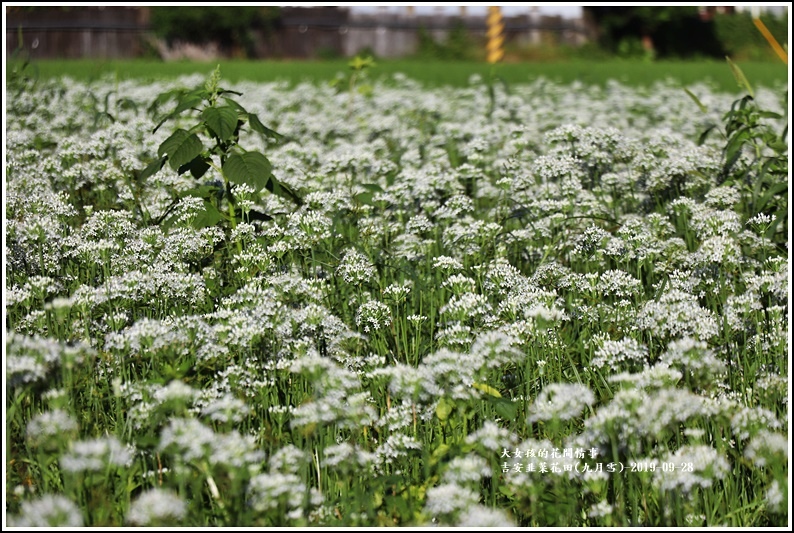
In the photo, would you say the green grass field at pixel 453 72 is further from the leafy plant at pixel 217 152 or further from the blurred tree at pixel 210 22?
the blurred tree at pixel 210 22

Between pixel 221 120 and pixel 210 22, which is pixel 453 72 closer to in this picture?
pixel 221 120

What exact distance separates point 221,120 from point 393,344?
1.35 metres

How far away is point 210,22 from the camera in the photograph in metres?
33.3

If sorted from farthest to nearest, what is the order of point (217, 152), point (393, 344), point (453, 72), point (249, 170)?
1. point (453, 72)
2. point (217, 152)
3. point (249, 170)
4. point (393, 344)

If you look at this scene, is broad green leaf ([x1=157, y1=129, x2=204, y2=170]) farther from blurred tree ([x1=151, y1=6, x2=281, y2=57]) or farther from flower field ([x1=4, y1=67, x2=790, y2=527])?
blurred tree ([x1=151, y1=6, x2=281, y2=57])

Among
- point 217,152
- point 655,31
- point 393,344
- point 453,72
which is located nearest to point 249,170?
point 217,152

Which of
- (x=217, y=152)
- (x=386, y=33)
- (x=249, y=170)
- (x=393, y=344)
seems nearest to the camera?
(x=393, y=344)

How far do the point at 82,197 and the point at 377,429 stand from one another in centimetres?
353

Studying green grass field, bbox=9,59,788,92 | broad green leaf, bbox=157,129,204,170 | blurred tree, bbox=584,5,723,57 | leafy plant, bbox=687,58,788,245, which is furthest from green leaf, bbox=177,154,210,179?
blurred tree, bbox=584,5,723,57

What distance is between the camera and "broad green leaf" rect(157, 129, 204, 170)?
3.84m

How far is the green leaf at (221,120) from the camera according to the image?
3908 millimetres

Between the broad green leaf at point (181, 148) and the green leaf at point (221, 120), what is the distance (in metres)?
0.10

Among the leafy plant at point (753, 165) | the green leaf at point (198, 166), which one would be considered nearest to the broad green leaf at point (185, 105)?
the green leaf at point (198, 166)

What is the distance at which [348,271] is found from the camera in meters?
3.60
